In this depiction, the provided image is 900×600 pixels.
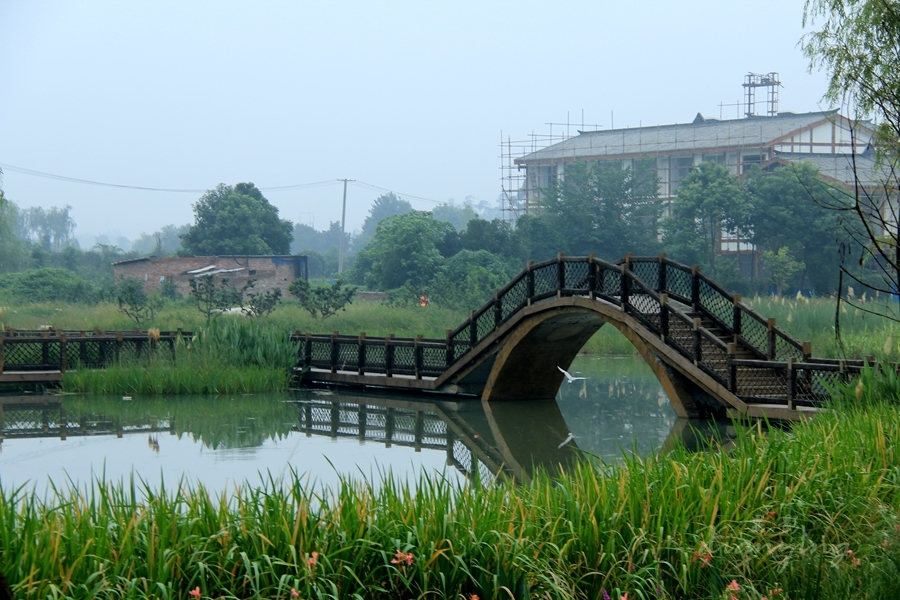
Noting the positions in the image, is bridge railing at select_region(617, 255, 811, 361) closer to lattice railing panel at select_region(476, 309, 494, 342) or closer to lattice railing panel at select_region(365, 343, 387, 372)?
lattice railing panel at select_region(476, 309, 494, 342)

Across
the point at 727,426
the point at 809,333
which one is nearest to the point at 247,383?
the point at 727,426

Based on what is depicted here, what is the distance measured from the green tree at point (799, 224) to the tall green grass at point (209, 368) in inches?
967

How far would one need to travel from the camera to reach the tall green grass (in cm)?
1938

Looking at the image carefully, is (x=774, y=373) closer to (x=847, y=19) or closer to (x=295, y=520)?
(x=847, y=19)

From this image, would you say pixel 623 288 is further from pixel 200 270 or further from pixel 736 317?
pixel 200 270

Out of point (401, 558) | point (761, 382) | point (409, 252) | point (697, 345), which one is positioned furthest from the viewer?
point (409, 252)

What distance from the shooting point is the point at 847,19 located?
9.94 metres

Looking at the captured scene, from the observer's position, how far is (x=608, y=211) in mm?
45375

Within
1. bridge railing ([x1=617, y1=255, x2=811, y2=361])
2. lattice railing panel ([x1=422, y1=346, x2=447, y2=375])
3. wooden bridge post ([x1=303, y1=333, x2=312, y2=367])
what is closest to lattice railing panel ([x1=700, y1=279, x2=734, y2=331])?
bridge railing ([x1=617, y1=255, x2=811, y2=361])

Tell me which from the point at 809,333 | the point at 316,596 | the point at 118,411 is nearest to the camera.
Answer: the point at 316,596

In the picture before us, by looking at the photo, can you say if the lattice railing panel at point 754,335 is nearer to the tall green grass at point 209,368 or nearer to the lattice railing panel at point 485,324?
the lattice railing panel at point 485,324

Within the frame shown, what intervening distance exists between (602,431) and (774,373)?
2.54 metres

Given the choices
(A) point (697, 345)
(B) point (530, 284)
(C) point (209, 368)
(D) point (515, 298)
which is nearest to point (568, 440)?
(A) point (697, 345)

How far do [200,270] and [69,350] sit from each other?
23.8 meters
